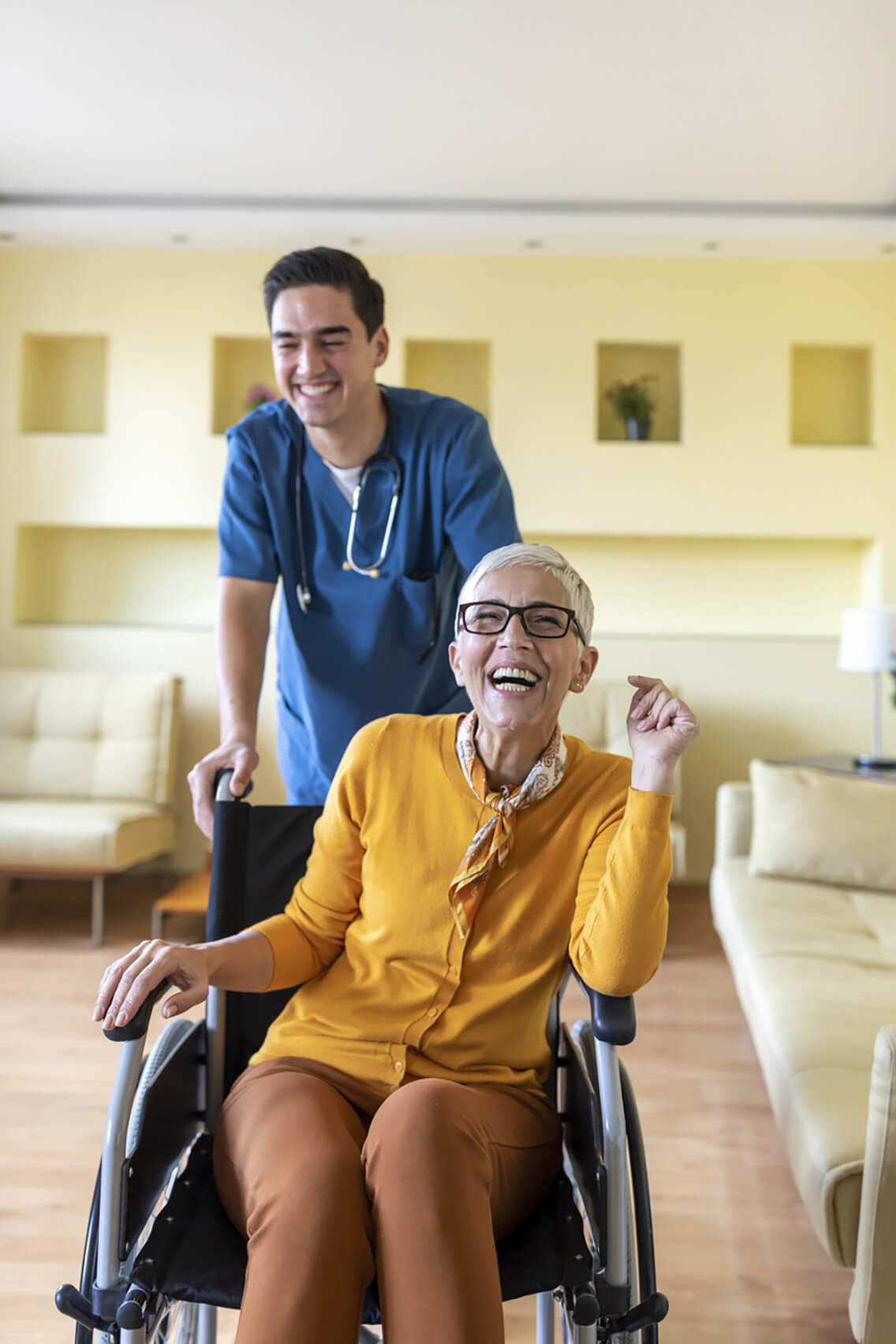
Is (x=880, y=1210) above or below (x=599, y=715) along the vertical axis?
below

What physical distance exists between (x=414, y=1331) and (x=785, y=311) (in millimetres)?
4261

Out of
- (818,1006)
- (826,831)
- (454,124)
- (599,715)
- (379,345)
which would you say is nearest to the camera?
(379,345)

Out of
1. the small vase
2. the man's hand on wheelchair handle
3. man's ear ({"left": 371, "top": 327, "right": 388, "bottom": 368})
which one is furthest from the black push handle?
the small vase

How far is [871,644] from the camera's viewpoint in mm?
3691

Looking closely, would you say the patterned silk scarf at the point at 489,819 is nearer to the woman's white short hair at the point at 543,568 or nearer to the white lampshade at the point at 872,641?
the woman's white short hair at the point at 543,568

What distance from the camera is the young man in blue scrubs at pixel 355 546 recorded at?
159cm

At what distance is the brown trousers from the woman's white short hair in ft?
1.73

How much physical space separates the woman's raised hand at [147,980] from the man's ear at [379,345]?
2.86ft

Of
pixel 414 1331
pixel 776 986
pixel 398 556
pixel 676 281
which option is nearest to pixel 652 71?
pixel 676 281

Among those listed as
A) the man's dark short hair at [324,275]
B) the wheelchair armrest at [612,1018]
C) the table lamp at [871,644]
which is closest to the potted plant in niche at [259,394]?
the table lamp at [871,644]

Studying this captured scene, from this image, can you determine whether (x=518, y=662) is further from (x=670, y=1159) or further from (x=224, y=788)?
(x=670, y=1159)

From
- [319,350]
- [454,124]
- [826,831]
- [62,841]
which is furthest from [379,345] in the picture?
[62,841]

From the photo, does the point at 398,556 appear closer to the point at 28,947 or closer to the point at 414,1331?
the point at 414,1331

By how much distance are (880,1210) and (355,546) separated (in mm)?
1121
